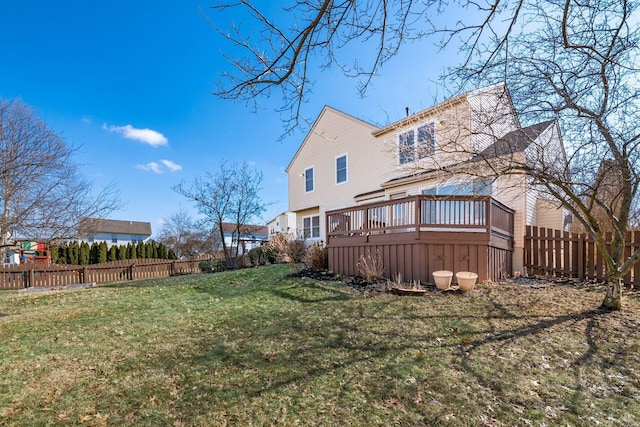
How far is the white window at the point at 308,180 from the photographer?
17.1m

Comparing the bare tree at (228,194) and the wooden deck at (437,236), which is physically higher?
the bare tree at (228,194)

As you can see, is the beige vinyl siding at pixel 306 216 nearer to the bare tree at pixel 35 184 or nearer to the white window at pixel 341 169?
the white window at pixel 341 169

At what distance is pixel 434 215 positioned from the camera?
7.16m

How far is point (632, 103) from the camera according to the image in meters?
4.79

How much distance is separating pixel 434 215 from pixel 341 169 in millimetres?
8623

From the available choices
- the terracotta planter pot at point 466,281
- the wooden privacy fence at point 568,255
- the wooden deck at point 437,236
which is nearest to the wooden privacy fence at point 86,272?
the wooden deck at point 437,236

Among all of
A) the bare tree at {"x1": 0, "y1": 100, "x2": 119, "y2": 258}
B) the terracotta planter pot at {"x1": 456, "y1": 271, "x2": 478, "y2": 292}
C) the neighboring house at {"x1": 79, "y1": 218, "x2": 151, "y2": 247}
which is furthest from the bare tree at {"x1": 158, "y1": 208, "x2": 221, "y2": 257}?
the terracotta planter pot at {"x1": 456, "y1": 271, "x2": 478, "y2": 292}

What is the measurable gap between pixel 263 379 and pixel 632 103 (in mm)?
6578

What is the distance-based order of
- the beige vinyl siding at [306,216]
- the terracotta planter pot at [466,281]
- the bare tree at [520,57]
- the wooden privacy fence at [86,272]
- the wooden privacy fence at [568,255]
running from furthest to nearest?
1. the beige vinyl siding at [306,216]
2. the wooden privacy fence at [86,272]
3. the wooden privacy fence at [568,255]
4. the terracotta planter pot at [466,281]
5. the bare tree at [520,57]

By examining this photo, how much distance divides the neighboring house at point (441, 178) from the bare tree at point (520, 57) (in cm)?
48

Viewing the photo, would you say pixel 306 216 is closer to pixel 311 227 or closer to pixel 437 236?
pixel 311 227

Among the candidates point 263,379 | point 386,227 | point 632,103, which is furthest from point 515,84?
point 263,379

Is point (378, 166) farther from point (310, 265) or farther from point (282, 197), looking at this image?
point (282, 197)

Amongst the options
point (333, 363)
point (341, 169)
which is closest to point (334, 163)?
point (341, 169)
